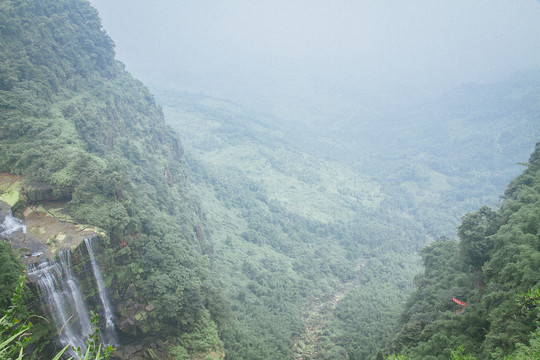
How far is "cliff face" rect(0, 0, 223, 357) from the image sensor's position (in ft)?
79.3

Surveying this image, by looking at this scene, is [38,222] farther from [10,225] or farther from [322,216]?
[322,216]

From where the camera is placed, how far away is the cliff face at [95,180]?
79.3ft

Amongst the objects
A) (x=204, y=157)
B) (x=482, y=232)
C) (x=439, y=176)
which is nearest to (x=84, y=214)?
(x=482, y=232)

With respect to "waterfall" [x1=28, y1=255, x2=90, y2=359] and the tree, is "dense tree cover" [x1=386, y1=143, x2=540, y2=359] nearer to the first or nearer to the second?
the tree

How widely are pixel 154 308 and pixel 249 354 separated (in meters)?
10.7

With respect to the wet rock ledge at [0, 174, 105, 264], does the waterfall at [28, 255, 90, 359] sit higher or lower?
lower

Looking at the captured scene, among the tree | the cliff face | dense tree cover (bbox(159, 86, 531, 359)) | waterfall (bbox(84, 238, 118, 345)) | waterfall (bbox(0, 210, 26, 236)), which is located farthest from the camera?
dense tree cover (bbox(159, 86, 531, 359))

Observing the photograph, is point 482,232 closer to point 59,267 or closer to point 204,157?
point 59,267

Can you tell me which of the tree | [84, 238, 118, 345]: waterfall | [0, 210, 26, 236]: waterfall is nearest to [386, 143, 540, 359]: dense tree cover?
the tree

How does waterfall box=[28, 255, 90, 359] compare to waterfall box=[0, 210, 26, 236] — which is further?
waterfall box=[0, 210, 26, 236]

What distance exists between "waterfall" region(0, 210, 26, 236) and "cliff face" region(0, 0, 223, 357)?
809 mm

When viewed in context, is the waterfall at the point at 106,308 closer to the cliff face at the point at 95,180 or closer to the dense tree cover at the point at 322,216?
the cliff face at the point at 95,180

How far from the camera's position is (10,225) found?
21.2 metres

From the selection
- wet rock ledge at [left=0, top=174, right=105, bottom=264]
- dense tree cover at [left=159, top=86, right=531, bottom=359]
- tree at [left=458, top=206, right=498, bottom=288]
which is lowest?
dense tree cover at [left=159, top=86, right=531, bottom=359]
